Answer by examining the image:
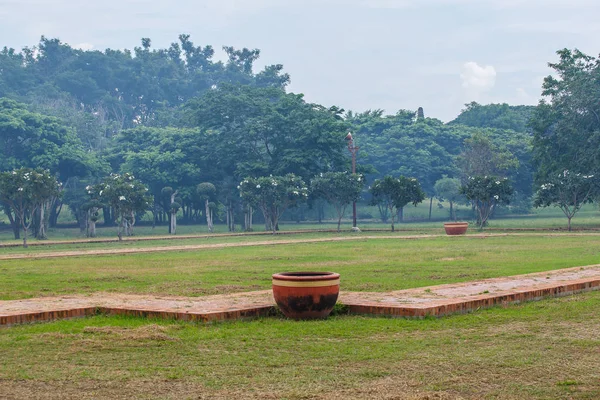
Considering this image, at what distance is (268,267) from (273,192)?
101 feet

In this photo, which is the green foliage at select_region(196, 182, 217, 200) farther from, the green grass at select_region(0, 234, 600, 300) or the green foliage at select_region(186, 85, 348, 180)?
the green grass at select_region(0, 234, 600, 300)

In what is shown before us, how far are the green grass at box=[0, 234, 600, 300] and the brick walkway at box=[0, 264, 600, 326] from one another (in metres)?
1.44

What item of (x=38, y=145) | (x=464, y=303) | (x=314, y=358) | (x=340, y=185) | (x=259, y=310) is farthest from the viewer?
(x=38, y=145)

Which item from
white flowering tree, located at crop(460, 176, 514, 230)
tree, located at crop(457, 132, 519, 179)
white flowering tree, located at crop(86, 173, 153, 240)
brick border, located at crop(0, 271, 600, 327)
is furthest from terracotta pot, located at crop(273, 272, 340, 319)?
tree, located at crop(457, 132, 519, 179)

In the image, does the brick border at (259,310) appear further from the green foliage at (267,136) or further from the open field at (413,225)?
the green foliage at (267,136)

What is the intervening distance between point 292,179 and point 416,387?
151ft

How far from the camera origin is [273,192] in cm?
5212

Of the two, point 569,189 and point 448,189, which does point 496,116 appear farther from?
point 569,189

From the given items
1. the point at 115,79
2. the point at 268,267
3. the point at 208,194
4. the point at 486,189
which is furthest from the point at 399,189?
the point at 115,79

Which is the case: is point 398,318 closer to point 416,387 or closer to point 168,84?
point 416,387

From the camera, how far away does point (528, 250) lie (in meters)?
26.9

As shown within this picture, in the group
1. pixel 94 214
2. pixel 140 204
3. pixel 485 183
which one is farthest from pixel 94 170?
pixel 485 183

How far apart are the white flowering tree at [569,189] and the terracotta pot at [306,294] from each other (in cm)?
3733

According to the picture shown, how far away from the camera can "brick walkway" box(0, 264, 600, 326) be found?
11.4 metres
